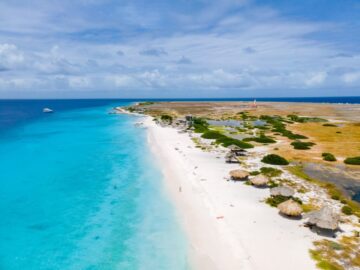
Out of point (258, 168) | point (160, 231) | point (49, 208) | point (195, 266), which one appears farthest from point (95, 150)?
point (195, 266)

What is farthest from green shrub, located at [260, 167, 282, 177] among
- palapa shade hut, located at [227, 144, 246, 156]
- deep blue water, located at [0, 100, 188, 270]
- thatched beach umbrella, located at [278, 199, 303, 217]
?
deep blue water, located at [0, 100, 188, 270]

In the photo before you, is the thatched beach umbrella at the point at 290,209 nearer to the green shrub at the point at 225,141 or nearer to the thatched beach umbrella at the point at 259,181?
the thatched beach umbrella at the point at 259,181

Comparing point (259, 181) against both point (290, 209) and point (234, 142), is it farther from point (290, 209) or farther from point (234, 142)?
point (234, 142)

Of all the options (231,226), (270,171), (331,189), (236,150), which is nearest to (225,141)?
(236,150)

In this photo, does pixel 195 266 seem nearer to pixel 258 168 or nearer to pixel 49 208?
pixel 49 208

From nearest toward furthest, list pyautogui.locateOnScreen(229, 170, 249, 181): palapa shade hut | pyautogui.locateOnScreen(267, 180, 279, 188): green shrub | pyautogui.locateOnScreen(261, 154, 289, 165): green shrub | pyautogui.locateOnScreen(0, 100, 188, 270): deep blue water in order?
1. pyautogui.locateOnScreen(0, 100, 188, 270): deep blue water
2. pyautogui.locateOnScreen(267, 180, 279, 188): green shrub
3. pyautogui.locateOnScreen(229, 170, 249, 181): palapa shade hut
4. pyautogui.locateOnScreen(261, 154, 289, 165): green shrub

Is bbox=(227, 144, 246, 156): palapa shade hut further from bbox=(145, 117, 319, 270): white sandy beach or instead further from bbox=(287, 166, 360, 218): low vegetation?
bbox=(287, 166, 360, 218): low vegetation
